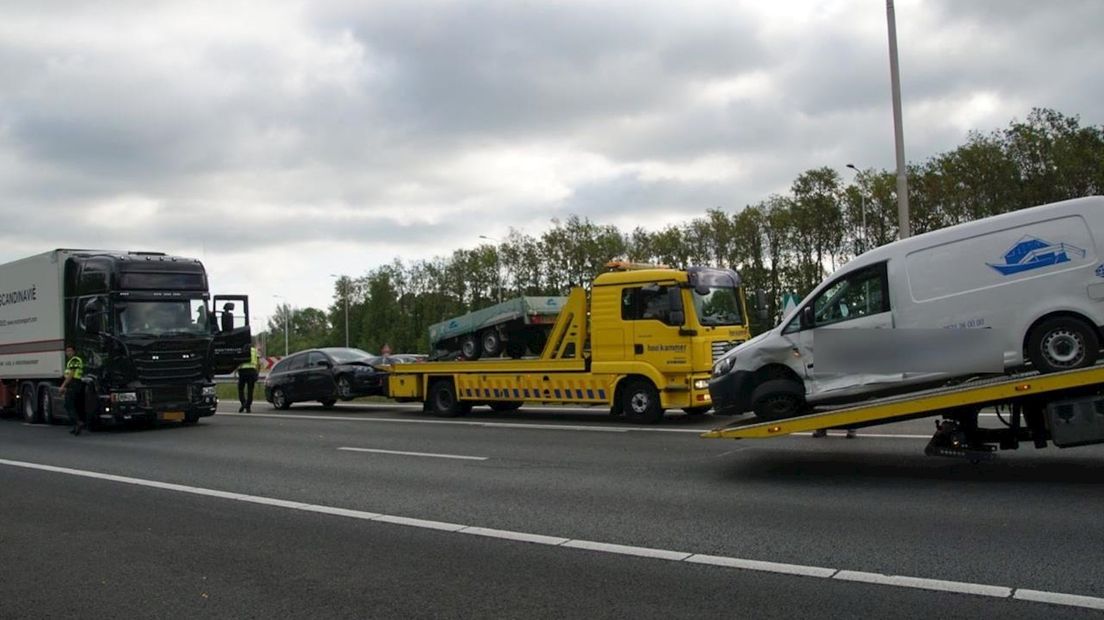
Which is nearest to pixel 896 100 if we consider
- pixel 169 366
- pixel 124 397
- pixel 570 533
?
pixel 570 533

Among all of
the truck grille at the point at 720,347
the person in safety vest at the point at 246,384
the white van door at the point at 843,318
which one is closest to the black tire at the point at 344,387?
the person in safety vest at the point at 246,384

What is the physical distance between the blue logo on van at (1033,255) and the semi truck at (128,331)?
1463cm

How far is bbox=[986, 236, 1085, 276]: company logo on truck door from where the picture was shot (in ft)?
26.7

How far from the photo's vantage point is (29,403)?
19859mm

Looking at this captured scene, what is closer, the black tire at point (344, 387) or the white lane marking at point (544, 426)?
the white lane marking at point (544, 426)

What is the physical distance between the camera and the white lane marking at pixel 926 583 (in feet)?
16.4

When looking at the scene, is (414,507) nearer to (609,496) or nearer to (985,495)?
(609,496)

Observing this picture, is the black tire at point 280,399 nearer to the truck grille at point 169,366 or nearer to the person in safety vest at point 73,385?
the truck grille at point 169,366

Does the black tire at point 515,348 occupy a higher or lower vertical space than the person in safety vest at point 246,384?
higher

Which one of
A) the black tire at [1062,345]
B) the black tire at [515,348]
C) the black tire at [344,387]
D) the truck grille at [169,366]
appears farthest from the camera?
the black tire at [344,387]

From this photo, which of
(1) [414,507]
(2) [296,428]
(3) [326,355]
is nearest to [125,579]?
(1) [414,507]

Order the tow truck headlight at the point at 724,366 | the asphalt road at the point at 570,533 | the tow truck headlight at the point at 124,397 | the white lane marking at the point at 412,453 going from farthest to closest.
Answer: the tow truck headlight at the point at 124,397 → the white lane marking at the point at 412,453 → the tow truck headlight at the point at 724,366 → the asphalt road at the point at 570,533

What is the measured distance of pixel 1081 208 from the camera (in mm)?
8156

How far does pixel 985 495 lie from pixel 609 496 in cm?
337
